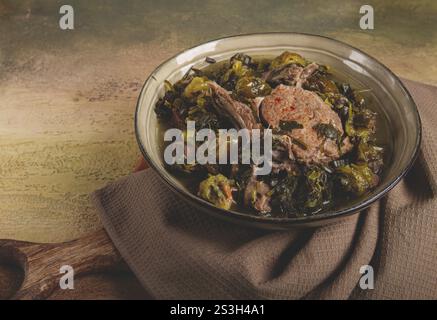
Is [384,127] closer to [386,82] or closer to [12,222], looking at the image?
[386,82]

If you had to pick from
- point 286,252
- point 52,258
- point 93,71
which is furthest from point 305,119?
point 93,71

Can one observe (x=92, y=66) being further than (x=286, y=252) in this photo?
Yes

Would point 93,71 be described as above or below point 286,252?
above

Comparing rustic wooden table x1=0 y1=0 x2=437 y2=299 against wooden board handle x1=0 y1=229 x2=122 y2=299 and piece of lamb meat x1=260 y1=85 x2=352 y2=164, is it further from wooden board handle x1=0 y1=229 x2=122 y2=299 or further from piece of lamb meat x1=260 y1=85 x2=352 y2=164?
piece of lamb meat x1=260 y1=85 x2=352 y2=164

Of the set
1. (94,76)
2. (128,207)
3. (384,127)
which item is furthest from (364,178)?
(94,76)

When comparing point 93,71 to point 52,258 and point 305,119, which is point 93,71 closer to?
point 52,258

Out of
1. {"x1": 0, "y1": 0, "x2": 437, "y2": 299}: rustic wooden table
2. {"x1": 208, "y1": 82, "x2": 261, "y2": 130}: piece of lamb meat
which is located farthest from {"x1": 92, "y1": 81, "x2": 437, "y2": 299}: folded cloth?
{"x1": 208, "y1": 82, "x2": 261, "y2": 130}: piece of lamb meat
